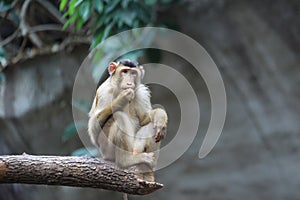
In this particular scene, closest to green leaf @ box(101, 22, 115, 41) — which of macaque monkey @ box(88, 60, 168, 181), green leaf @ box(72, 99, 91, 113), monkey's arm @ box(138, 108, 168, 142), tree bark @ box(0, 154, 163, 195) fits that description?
green leaf @ box(72, 99, 91, 113)

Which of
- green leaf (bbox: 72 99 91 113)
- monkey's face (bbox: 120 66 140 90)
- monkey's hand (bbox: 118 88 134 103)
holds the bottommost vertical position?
monkey's hand (bbox: 118 88 134 103)

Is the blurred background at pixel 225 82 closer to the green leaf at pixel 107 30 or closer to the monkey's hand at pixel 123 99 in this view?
the green leaf at pixel 107 30

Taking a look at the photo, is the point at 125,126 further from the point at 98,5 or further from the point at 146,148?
the point at 98,5

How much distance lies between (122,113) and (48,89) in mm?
3236

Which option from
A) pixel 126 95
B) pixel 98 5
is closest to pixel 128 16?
pixel 98 5

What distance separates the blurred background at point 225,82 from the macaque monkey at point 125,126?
5.38 feet

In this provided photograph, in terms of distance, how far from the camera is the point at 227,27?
15.9ft

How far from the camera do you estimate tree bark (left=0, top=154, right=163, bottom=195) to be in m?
2.37

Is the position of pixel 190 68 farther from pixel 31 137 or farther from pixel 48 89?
pixel 31 137

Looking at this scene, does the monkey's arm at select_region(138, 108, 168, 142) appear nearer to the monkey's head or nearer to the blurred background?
the monkey's head

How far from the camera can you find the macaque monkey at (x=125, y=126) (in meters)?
2.50

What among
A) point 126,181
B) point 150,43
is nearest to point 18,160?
point 126,181

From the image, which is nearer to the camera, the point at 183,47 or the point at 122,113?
the point at 122,113

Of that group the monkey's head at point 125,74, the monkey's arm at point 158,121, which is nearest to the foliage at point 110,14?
the monkey's head at point 125,74
